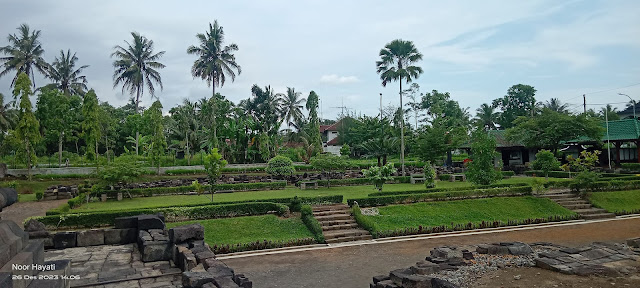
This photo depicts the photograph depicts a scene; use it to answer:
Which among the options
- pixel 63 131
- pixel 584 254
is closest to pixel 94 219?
pixel 584 254

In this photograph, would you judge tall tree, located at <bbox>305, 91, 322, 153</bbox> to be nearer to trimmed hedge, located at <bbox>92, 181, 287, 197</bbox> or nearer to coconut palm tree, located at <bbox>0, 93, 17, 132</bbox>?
trimmed hedge, located at <bbox>92, 181, 287, 197</bbox>

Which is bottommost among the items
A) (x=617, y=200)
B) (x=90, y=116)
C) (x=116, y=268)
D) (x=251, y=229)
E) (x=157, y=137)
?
(x=251, y=229)

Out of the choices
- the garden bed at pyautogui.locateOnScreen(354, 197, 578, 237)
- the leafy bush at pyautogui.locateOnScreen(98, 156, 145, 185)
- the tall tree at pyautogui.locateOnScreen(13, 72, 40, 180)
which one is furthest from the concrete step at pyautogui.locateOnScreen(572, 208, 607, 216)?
the tall tree at pyautogui.locateOnScreen(13, 72, 40, 180)

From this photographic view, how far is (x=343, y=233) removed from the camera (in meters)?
16.4

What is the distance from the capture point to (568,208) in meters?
20.7

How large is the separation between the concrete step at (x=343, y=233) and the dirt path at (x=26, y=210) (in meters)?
13.1

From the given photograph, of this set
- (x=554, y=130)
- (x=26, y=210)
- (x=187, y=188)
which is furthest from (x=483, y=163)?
(x=26, y=210)

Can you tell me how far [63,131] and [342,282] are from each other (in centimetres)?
3662

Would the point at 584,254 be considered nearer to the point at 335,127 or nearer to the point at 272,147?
the point at 272,147

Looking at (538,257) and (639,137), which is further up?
(639,137)

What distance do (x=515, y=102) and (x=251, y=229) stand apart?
2643 inches

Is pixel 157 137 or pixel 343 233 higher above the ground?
pixel 157 137

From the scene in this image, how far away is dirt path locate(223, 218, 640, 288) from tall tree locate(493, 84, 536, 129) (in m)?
52.9

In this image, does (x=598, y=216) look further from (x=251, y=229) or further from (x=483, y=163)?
(x=251, y=229)
